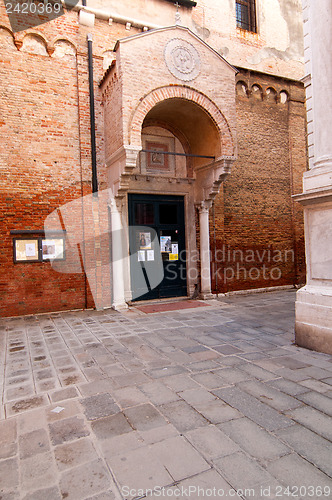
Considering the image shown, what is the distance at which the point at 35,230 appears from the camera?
7680 mm

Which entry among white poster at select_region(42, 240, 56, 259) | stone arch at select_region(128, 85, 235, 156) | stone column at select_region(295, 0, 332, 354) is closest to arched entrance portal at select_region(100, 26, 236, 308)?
stone arch at select_region(128, 85, 235, 156)

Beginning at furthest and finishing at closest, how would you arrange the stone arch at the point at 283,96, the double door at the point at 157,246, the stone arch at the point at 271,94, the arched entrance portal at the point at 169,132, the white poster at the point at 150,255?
the stone arch at the point at 283,96 < the stone arch at the point at 271,94 < the white poster at the point at 150,255 < the double door at the point at 157,246 < the arched entrance portal at the point at 169,132

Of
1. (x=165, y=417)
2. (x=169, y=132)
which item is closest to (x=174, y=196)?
(x=169, y=132)

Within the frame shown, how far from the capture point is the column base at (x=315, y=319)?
461 centimetres

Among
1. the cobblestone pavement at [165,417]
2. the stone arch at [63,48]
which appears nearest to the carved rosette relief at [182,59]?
the stone arch at [63,48]

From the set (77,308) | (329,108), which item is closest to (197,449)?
(329,108)

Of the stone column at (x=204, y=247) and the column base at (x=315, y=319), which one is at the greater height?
the stone column at (x=204, y=247)

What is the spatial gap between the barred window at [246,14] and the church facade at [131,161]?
119 centimetres

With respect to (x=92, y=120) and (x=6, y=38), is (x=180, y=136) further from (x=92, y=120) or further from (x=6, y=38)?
(x=6, y=38)

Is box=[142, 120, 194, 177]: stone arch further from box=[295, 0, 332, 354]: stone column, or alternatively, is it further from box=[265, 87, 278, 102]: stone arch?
box=[295, 0, 332, 354]: stone column

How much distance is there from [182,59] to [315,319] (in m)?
6.54

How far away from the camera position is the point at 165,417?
9.96 feet

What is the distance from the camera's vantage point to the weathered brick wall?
10320 mm

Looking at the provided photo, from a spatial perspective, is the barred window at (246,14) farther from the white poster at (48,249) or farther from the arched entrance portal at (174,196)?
the white poster at (48,249)
